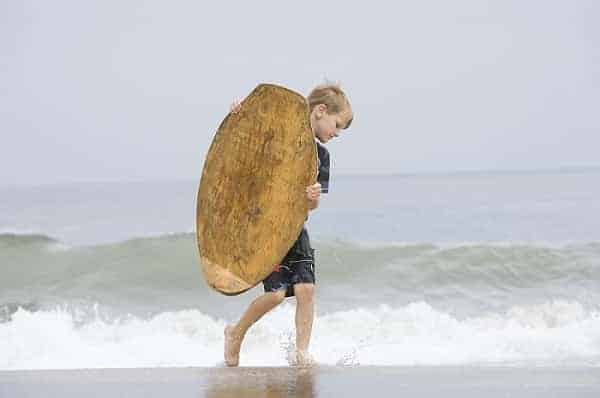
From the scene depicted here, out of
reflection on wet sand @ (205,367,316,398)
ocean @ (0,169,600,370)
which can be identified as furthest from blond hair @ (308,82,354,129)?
ocean @ (0,169,600,370)

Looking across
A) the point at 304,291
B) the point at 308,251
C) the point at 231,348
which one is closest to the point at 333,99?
the point at 308,251

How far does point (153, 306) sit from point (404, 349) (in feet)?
9.85

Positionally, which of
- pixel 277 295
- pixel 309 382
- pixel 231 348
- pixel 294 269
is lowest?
pixel 231 348

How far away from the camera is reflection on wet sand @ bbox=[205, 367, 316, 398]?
3922mm

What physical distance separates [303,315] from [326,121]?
0.82m

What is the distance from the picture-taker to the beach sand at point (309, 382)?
13.0 ft

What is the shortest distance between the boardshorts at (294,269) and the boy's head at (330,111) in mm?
433

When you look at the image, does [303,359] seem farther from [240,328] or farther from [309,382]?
[309,382]

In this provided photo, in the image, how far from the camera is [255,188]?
4.88m

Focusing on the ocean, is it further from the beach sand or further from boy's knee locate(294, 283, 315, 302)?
the beach sand

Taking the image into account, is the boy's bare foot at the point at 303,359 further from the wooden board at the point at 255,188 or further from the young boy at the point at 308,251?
the wooden board at the point at 255,188

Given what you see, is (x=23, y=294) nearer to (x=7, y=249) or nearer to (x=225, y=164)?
(x=7, y=249)

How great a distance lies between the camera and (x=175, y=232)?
13914 millimetres

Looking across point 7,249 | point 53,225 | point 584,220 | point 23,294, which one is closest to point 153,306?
point 23,294
